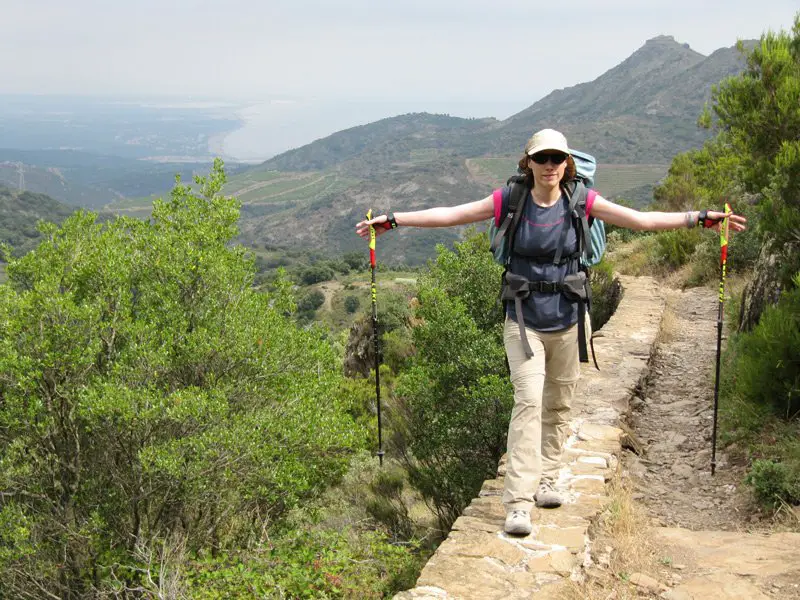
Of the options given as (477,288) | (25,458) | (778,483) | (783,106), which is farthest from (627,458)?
(25,458)

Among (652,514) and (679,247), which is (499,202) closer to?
(652,514)

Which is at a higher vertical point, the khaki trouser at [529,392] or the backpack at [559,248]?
the backpack at [559,248]

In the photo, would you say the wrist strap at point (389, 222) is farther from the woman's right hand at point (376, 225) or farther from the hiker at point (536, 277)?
the hiker at point (536, 277)

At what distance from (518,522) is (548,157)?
86.0 inches

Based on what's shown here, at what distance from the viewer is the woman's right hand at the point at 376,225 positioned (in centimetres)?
460

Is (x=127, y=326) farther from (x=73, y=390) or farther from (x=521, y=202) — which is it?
(x=521, y=202)

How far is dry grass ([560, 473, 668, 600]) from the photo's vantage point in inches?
153

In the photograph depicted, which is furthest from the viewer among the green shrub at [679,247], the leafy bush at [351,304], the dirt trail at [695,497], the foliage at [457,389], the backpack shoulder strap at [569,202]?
the leafy bush at [351,304]

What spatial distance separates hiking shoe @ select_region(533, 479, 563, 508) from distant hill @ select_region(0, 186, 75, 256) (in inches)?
4431

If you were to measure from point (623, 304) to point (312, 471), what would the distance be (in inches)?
231

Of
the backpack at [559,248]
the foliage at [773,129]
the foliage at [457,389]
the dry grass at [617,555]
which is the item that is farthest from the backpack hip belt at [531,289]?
the foliage at [773,129]

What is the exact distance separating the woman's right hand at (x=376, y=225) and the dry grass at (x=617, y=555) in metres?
2.42

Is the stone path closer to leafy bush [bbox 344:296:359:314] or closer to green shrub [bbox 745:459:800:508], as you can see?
green shrub [bbox 745:459:800:508]

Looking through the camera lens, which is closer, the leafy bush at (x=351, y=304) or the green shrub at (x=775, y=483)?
the green shrub at (x=775, y=483)
